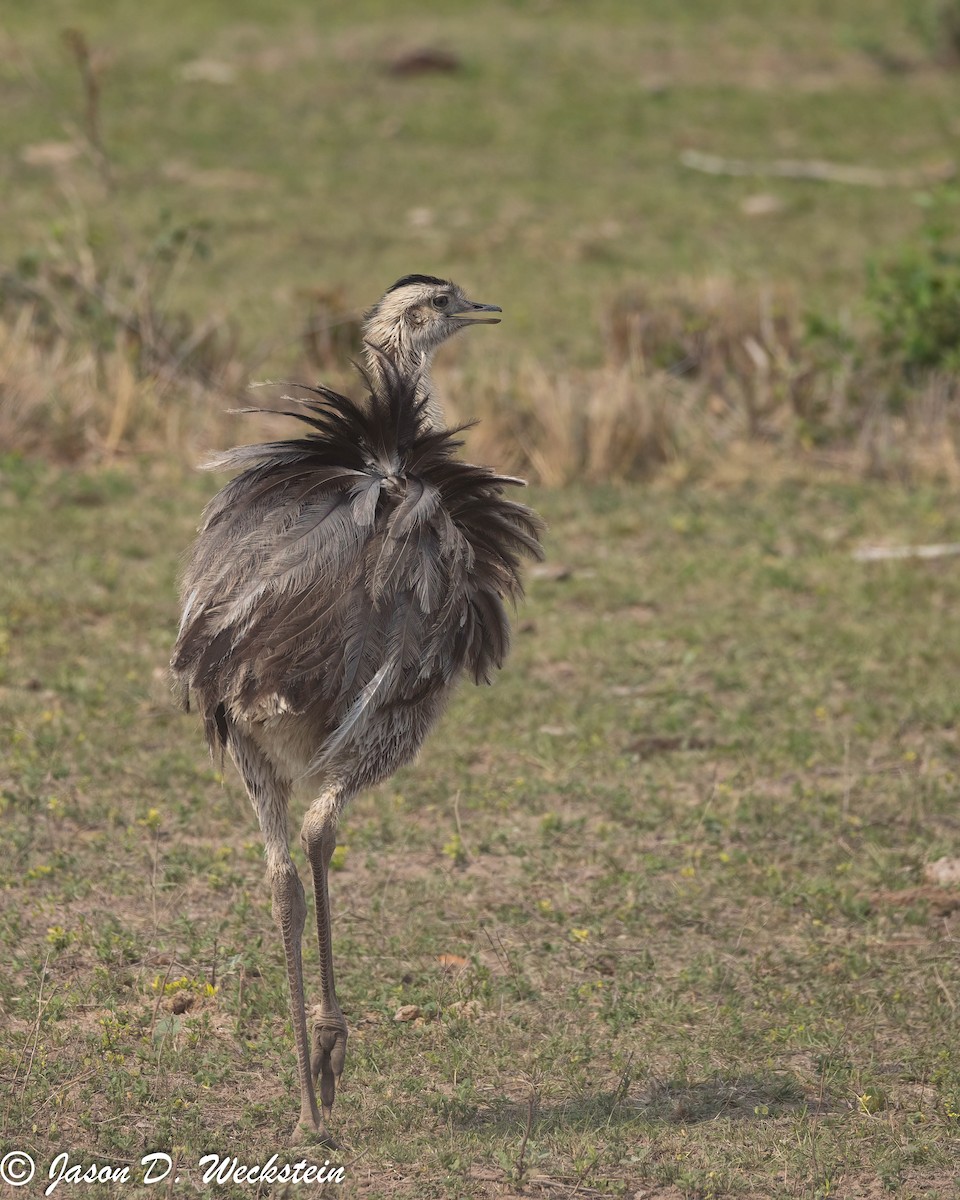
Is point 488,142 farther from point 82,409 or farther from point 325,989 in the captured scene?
point 325,989

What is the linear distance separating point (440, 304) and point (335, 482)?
3.75ft

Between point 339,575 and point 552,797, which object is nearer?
point 339,575

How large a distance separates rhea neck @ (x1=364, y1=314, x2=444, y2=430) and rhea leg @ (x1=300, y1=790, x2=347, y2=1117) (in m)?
1.38

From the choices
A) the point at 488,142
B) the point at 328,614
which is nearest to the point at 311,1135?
the point at 328,614

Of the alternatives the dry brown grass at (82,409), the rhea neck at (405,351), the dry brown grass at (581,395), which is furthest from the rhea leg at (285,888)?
the dry brown grass at (82,409)

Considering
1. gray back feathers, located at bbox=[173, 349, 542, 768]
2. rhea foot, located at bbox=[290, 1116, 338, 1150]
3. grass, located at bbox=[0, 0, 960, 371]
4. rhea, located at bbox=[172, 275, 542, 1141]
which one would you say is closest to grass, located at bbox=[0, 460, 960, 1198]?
rhea foot, located at bbox=[290, 1116, 338, 1150]

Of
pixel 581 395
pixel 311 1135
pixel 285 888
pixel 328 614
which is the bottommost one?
pixel 311 1135

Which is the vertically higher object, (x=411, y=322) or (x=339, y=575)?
(x=411, y=322)

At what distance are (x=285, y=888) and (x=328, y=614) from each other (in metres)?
0.80

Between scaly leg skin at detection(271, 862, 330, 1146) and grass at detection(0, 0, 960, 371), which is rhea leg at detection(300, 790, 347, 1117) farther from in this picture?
grass at detection(0, 0, 960, 371)

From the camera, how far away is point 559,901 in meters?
6.41

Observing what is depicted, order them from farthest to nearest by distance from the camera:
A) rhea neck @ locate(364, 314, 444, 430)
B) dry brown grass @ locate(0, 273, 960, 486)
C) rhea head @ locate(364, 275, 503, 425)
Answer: dry brown grass @ locate(0, 273, 960, 486), rhea head @ locate(364, 275, 503, 425), rhea neck @ locate(364, 314, 444, 430)

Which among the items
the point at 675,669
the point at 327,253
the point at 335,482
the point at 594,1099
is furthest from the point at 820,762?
the point at 327,253

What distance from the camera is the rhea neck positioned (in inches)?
216
